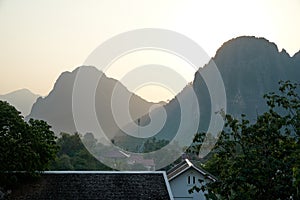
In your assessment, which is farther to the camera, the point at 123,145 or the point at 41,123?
the point at 123,145

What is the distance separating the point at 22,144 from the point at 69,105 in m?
84.8

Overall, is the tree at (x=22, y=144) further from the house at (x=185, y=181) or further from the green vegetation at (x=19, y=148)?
the house at (x=185, y=181)

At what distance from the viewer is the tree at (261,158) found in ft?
23.5

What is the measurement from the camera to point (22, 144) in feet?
42.9

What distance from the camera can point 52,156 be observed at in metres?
14.0

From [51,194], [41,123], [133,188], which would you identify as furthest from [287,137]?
[41,123]

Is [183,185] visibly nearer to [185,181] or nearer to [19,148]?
[185,181]

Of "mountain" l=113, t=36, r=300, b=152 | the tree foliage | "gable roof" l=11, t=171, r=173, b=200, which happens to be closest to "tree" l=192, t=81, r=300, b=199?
"gable roof" l=11, t=171, r=173, b=200

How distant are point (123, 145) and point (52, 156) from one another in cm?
5884

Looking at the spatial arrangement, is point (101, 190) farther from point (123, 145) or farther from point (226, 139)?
point (123, 145)

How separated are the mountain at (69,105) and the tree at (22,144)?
7724 centimetres

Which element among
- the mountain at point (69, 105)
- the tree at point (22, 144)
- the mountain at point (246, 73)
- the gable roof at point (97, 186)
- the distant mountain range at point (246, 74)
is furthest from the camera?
the mountain at point (69, 105)

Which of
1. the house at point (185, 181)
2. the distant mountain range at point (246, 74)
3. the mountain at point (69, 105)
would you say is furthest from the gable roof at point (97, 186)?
the mountain at point (69, 105)

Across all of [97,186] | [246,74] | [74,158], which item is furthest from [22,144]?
[246,74]
